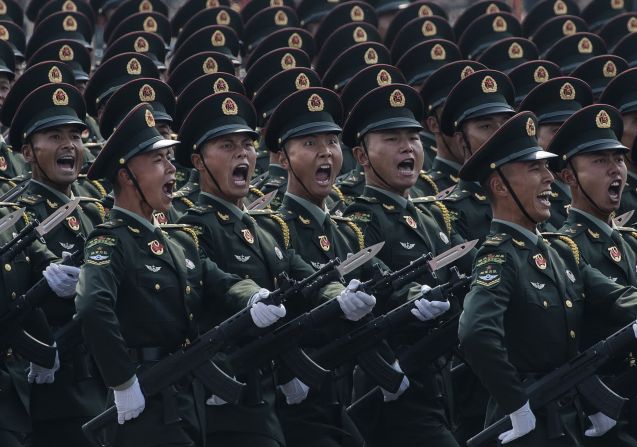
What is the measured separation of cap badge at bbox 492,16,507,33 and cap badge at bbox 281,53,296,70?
126 inches

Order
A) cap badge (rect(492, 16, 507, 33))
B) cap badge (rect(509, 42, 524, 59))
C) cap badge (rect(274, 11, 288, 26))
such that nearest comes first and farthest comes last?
cap badge (rect(509, 42, 524, 59)), cap badge (rect(492, 16, 507, 33)), cap badge (rect(274, 11, 288, 26))

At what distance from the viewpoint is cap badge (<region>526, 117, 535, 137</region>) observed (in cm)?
1129

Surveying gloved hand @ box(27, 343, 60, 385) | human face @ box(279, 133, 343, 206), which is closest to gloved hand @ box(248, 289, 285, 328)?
gloved hand @ box(27, 343, 60, 385)

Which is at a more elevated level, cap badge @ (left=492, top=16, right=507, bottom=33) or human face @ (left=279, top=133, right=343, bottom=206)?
cap badge @ (left=492, top=16, right=507, bottom=33)

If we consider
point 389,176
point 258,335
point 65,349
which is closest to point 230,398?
point 258,335

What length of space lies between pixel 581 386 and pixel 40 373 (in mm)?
3465

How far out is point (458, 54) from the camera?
1653 cm

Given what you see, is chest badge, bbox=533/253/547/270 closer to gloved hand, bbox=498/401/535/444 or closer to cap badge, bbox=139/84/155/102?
gloved hand, bbox=498/401/535/444

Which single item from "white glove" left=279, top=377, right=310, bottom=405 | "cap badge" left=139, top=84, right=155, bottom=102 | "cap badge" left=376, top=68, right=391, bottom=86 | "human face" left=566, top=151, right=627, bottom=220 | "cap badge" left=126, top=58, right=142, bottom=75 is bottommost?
"white glove" left=279, top=377, right=310, bottom=405

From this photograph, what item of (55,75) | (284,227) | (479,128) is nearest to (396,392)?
(284,227)

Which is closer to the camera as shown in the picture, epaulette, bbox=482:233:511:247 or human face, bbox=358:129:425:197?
epaulette, bbox=482:233:511:247

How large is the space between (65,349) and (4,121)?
7.62ft

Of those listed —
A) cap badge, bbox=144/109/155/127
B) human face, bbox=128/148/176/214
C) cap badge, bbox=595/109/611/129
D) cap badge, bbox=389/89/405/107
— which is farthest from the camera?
cap badge, bbox=389/89/405/107

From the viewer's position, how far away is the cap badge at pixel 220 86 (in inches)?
523
